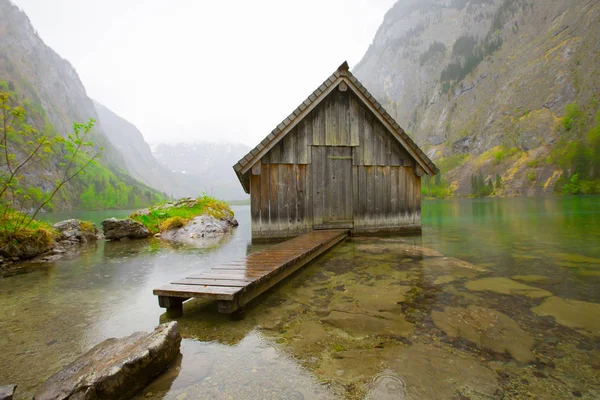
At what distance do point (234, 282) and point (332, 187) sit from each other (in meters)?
7.64

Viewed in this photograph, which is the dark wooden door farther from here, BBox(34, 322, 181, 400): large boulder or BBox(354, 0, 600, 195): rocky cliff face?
BBox(354, 0, 600, 195): rocky cliff face

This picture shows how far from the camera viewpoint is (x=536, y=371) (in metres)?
2.67

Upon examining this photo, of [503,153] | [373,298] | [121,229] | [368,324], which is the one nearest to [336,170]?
[373,298]

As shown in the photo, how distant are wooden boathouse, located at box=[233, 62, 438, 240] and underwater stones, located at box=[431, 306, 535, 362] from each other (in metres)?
7.50

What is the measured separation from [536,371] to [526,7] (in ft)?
575

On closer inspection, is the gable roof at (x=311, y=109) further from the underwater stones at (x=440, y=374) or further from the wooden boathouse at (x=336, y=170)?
the underwater stones at (x=440, y=374)

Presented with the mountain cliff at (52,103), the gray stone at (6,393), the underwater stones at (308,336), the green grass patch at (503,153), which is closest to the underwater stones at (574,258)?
the underwater stones at (308,336)

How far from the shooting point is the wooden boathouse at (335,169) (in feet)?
35.9

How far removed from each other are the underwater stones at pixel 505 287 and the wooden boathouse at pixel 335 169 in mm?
6263

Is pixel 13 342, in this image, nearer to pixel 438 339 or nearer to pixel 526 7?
pixel 438 339

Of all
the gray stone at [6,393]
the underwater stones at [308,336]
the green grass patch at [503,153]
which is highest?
the green grass patch at [503,153]

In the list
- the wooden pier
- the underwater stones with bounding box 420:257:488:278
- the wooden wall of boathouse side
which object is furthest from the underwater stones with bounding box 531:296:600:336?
the wooden wall of boathouse side

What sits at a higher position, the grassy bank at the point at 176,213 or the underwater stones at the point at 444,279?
the grassy bank at the point at 176,213

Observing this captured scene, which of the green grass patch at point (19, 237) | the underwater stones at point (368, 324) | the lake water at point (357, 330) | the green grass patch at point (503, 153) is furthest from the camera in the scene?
the green grass patch at point (503, 153)
